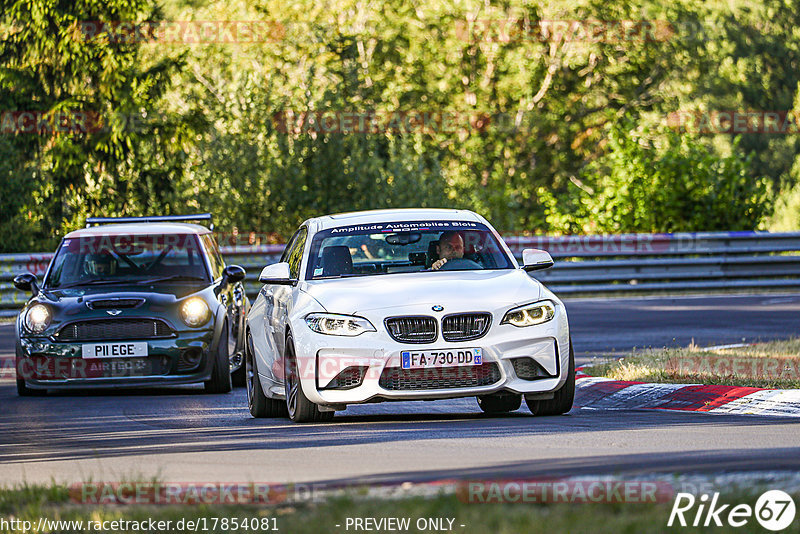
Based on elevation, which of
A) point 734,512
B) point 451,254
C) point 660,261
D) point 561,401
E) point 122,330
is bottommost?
point 660,261

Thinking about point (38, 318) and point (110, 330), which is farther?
point (38, 318)

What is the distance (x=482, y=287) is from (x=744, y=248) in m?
17.1

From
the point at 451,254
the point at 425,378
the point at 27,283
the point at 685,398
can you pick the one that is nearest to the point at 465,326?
the point at 425,378

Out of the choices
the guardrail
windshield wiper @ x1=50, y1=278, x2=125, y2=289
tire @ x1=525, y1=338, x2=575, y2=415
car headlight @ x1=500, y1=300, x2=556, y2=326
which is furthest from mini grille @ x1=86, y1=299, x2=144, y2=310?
the guardrail

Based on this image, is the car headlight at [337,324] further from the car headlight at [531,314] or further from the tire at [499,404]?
the tire at [499,404]

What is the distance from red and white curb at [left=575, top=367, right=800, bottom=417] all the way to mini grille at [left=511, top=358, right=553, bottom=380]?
1.45m

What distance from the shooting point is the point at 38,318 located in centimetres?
1418

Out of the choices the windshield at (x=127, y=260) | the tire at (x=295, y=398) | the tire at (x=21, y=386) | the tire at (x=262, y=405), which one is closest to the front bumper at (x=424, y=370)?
the tire at (x=295, y=398)

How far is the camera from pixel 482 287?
10.9 m

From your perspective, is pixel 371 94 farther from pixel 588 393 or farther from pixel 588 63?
pixel 588 393

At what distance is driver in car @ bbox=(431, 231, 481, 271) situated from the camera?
11695mm

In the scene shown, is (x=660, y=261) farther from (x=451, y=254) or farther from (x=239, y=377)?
(x=451, y=254)

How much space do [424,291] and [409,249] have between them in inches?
42.9

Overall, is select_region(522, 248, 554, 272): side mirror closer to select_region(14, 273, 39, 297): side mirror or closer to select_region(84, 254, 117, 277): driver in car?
select_region(84, 254, 117, 277): driver in car
